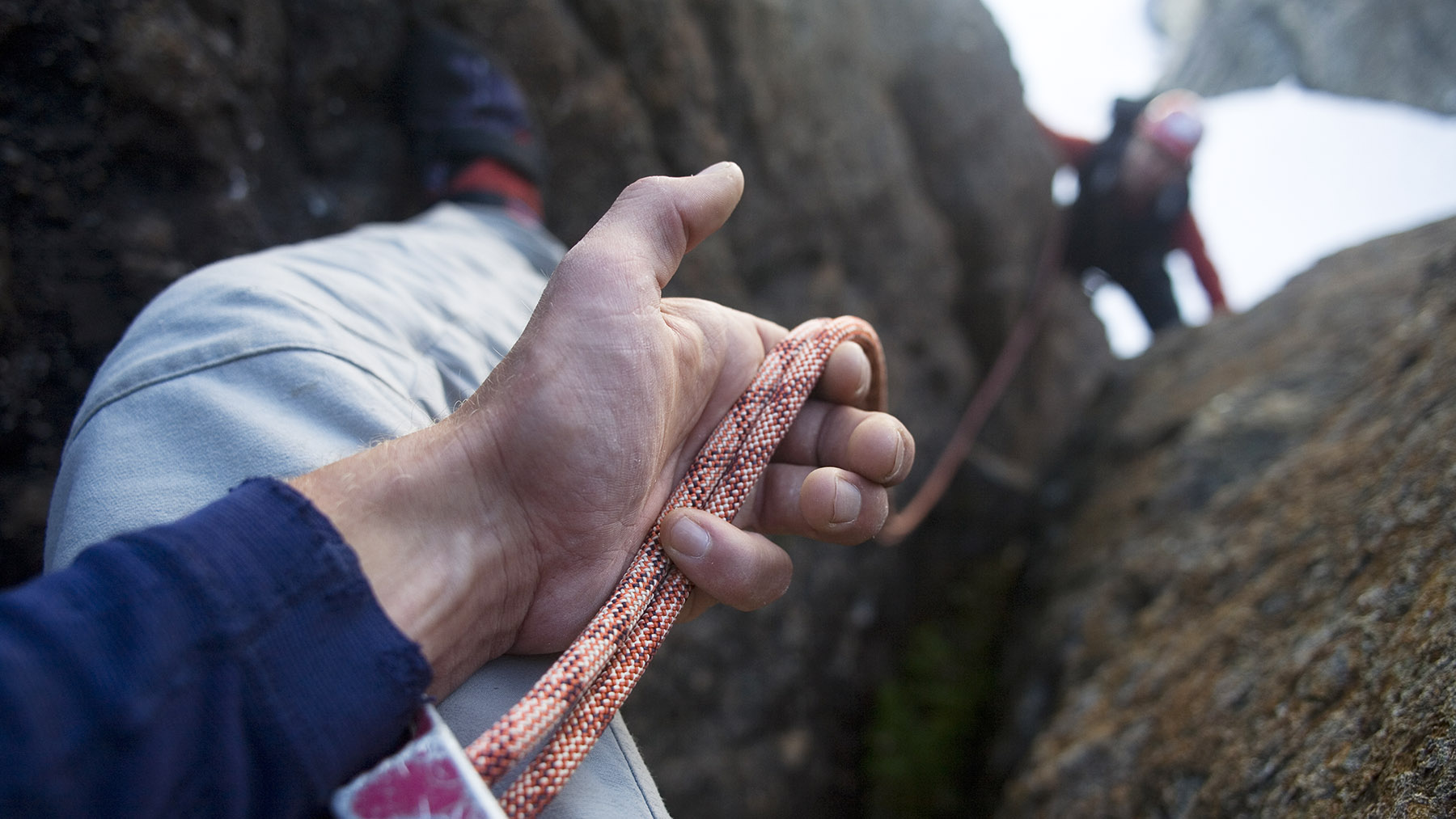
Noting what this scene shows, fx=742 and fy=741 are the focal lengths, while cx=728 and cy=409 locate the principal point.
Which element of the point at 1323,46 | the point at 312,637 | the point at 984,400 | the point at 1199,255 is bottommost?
the point at 984,400

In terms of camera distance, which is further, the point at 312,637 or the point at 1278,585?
the point at 1278,585

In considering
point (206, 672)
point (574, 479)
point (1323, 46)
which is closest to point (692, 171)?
point (574, 479)

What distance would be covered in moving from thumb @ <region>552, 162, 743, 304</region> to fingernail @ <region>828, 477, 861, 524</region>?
0.39 meters

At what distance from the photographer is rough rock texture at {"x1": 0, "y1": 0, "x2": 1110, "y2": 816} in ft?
4.68

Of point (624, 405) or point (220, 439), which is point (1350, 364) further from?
point (220, 439)

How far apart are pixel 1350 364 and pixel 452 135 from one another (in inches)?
89.7

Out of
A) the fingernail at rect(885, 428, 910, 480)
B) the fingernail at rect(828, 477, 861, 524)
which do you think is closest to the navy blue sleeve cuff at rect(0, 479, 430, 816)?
the fingernail at rect(828, 477, 861, 524)

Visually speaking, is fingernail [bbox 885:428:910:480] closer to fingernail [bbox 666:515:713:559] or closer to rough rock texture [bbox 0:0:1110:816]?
fingernail [bbox 666:515:713:559]

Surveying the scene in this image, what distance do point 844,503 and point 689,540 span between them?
0.24m

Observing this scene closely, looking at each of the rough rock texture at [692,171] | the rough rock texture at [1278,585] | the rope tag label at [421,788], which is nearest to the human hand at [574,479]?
the rope tag label at [421,788]

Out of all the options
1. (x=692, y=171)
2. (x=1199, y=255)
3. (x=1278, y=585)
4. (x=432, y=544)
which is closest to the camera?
(x=432, y=544)

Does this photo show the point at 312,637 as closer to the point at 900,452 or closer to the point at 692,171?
the point at 900,452

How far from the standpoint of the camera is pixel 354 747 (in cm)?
73

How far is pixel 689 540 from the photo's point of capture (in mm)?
1042
